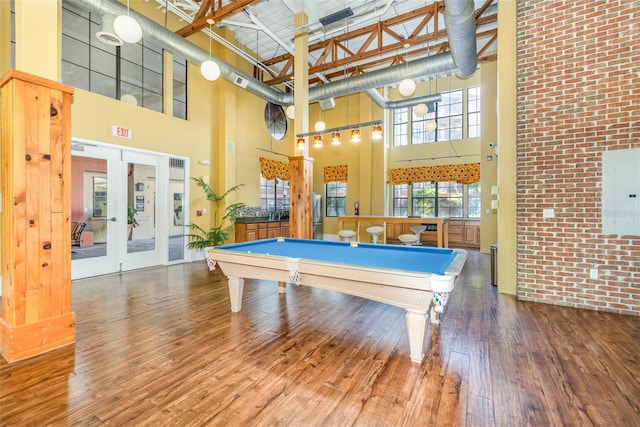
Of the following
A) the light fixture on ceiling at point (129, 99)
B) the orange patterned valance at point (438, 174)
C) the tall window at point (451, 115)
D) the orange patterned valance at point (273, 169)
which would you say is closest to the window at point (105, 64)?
the light fixture on ceiling at point (129, 99)

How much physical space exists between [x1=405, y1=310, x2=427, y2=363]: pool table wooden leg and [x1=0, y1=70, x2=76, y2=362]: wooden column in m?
2.79

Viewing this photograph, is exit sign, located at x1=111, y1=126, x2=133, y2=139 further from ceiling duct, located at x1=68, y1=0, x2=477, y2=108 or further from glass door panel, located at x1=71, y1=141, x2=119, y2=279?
ceiling duct, located at x1=68, y1=0, x2=477, y2=108

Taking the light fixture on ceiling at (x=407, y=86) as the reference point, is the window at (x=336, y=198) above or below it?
below

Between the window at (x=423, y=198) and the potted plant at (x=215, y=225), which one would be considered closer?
the potted plant at (x=215, y=225)

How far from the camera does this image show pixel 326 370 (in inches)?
83.0

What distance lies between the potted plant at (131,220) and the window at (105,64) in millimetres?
1944

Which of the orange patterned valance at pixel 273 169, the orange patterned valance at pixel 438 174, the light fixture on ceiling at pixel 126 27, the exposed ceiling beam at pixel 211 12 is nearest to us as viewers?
the light fixture on ceiling at pixel 126 27

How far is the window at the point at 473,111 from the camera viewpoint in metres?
8.77

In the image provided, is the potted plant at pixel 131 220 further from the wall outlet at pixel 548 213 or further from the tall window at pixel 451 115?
the tall window at pixel 451 115

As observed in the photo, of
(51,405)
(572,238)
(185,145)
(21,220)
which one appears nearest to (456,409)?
(51,405)

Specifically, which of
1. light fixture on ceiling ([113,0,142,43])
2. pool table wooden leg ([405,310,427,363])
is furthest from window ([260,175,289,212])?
pool table wooden leg ([405,310,427,363])

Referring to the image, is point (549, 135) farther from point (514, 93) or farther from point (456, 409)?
point (456, 409)

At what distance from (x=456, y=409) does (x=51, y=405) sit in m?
2.34

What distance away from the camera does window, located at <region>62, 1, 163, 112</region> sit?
15.1 ft
